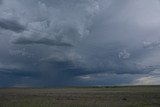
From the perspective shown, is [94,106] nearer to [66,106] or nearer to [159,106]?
[66,106]

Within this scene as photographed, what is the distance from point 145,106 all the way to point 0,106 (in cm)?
2244

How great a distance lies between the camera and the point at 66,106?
152 feet

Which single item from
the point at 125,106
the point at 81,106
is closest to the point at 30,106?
the point at 81,106

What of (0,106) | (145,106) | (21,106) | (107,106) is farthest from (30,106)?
(145,106)

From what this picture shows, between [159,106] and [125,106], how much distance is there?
5384mm

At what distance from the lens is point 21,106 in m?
44.8

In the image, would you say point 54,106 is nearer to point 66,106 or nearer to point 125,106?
point 66,106

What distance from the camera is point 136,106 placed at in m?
45.9

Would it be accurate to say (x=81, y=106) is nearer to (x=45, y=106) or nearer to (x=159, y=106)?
(x=45, y=106)

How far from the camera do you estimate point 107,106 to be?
151 feet

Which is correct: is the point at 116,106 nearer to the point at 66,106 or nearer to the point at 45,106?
the point at 66,106

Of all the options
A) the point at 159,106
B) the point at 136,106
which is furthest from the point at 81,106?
the point at 159,106

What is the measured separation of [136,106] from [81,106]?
8.78m

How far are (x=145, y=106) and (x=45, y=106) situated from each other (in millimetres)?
15697
